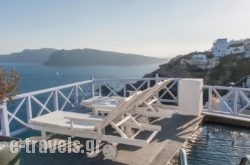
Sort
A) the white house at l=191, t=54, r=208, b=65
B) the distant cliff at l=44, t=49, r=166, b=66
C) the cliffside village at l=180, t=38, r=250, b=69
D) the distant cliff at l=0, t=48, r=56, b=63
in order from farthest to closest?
the distant cliff at l=0, t=48, r=56, b=63, the distant cliff at l=44, t=49, r=166, b=66, the white house at l=191, t=54, r=208, b=65, the cliffside village at l=180, t=38, r=250, b=69

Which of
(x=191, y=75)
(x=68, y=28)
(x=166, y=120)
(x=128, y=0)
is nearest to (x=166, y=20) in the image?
(x=128, y=0)

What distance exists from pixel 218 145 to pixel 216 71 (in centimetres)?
4260

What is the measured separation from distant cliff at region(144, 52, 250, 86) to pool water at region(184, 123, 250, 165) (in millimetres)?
35298

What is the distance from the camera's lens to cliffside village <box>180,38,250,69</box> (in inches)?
2035

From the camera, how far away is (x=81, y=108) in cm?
802

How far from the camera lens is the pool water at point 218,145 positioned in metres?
4.25

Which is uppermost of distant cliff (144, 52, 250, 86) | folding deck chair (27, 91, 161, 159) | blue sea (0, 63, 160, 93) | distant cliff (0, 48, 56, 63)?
distant cliff (0, 48, 56, 63)

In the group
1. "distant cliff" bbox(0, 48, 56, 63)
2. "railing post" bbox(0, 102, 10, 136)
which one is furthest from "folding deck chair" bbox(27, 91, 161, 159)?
"distant cliff" bbox(0, 48, 56, 63)

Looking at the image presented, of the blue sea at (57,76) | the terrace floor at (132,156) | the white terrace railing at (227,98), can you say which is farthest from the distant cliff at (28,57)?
the terrace floor at (132,156)

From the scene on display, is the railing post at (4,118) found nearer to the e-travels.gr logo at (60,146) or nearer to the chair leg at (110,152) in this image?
the e-travels.gr logo at (60,146)

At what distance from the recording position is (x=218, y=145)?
4.88m

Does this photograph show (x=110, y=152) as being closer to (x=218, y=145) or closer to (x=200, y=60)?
(x=218, y=145)

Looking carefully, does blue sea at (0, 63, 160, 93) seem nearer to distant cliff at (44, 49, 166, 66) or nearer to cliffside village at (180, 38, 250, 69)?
distant cliff at (44, 49, 166, 66)

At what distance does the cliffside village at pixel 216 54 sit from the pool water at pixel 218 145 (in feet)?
151
